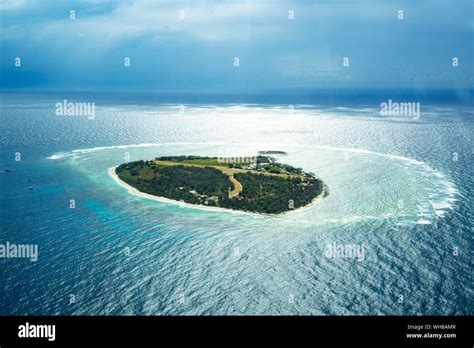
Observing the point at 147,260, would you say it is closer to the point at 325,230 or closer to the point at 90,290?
the point at 90,290

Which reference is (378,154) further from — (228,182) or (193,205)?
(193,205)

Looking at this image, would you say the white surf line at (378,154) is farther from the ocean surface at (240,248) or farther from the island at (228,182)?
the island at (228,182)

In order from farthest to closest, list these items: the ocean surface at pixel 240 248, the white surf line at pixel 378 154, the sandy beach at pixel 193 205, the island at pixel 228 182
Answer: the island at pixel 228 182, the white surf line at pixel 378 154, the sandy beach at pixel 193 205, the ocean surface at pixel 240 248

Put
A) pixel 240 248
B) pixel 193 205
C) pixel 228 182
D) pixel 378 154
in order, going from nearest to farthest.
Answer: pixel 240 248
pixel 193 205
pixel 228 182
pixel 378 154

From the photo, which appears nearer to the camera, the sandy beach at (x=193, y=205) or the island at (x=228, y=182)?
the sandy beach at (x=193, y=205)

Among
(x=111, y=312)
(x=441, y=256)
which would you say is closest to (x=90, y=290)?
(x=111, y=312)

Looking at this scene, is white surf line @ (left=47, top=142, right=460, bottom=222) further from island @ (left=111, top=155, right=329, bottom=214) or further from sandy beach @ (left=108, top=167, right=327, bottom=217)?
island @ (left=111, top=155, right=329, bottom=214)

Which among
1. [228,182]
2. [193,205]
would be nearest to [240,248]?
[193,205]

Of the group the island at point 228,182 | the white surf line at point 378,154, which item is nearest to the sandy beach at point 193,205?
the island at point 228,182

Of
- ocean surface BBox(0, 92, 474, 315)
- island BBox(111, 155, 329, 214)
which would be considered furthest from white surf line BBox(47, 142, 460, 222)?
island BBox(111, 155, 329, 214)
